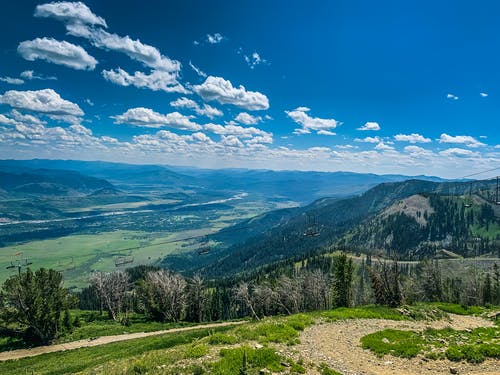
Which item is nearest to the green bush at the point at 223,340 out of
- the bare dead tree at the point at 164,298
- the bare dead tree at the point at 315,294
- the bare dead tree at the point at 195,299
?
the bare dead tree at the point at 164,298

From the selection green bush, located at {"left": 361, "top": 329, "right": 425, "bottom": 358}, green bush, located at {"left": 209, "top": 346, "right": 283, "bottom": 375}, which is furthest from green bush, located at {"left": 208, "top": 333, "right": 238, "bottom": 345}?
green bush, located at {"left": 361, "top": 329, "right": 425, "bottom": 358}

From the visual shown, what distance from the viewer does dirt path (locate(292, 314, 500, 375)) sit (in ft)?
67.0

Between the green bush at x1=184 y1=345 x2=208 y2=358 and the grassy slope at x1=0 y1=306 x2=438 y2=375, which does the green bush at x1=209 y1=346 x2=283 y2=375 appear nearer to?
the grassy slope at x1=0 y1=306 x2=438 y2=375

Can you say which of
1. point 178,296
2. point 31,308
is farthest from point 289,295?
point 31,308

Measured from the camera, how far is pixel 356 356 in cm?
2309

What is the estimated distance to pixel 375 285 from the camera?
6406cm

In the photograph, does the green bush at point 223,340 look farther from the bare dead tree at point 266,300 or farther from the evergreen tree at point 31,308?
the bare dead tree at point 266,300

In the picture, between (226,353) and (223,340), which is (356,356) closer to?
(226,353)

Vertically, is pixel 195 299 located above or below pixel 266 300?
below

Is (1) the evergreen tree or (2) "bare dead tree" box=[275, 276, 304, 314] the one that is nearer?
(1) the evergreen tree

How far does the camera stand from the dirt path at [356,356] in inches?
804

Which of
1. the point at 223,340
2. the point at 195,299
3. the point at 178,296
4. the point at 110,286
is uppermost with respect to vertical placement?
the point at 223,340

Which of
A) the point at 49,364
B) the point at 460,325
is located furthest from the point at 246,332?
the point at 49,364

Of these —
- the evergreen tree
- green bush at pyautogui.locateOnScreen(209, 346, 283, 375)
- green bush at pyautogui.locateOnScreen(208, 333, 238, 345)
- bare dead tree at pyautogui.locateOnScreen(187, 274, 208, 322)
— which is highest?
green bush at pyautogui.locateOnScreen(209, 346, 283, 375)
